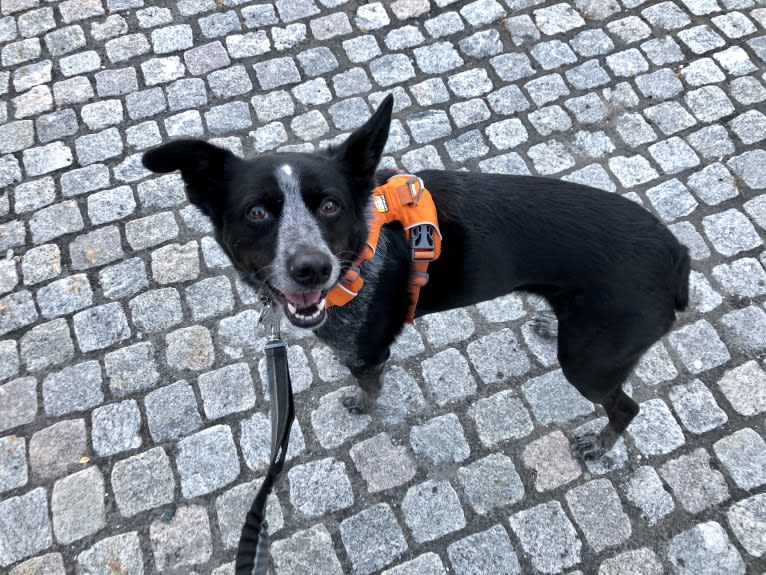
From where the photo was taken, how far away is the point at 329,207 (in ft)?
9.63

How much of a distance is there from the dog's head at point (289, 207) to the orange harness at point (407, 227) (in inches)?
3.8

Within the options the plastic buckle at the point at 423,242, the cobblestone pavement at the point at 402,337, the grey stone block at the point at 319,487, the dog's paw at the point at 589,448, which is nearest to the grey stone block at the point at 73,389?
the cobblestone pavement at the point at 402,337

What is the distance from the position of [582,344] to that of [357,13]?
4563 millimetres

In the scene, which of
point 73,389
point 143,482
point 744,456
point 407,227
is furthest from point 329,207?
point 744,456

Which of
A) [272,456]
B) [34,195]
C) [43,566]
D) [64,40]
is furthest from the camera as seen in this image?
[64,40]

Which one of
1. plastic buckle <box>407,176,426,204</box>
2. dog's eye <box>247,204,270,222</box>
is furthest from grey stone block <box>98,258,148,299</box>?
plastic buckle <box>407,176,426,204</box>

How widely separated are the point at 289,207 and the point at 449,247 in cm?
96

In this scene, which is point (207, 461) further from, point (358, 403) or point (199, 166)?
point (199, 166)

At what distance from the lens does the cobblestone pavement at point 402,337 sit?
3545mm

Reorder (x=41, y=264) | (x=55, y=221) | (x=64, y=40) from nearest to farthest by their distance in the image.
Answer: (x=41, y=264) → (x=55, y=221) → (x=64, y=40)

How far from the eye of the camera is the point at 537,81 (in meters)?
→ 5.54

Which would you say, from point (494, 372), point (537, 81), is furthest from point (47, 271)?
point (537, 81)

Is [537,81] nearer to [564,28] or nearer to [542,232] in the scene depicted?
[564,28]

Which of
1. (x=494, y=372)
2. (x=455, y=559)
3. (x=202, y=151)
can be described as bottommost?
(x=455, y=559)
